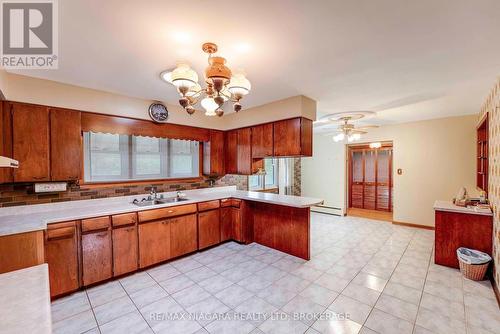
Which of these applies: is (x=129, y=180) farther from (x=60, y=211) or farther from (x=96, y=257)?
(x=96, y=257)

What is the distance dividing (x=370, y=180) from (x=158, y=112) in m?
6.00

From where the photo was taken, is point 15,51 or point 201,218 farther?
point 201,218

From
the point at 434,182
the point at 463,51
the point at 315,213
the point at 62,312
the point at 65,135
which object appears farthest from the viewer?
the point at 315,213

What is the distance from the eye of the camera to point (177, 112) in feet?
11.9

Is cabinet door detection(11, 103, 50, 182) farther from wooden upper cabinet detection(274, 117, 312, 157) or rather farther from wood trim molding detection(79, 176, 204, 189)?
wooden upper cabinet detection(274, 117, 312, 157)

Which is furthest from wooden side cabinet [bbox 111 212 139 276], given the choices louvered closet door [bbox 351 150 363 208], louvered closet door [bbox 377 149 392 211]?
louvered closet door [bbox 377 149 392 211]

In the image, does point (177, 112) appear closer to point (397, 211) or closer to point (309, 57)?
point (309, 57)

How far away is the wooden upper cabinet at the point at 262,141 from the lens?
353 centimetres

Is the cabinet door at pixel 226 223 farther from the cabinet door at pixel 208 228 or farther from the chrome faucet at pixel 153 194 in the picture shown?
the chrome faucet at pixel 153 194

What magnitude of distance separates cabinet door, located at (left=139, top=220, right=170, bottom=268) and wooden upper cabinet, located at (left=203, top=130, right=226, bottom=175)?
4.60 feet

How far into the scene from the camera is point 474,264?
253 centimetres

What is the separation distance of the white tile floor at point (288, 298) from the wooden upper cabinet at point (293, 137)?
5.34 feet

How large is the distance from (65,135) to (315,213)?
568 centimetres

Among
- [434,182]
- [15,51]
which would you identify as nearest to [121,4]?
[15,51]
